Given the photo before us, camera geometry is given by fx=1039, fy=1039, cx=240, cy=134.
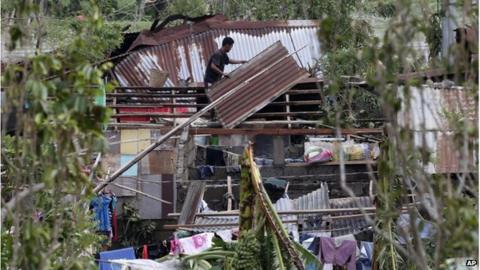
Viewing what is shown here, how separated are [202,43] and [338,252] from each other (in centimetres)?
776

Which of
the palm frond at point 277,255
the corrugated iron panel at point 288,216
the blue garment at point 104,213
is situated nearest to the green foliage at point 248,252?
the palm frond at point 277,255

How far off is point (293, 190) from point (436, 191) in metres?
10.6

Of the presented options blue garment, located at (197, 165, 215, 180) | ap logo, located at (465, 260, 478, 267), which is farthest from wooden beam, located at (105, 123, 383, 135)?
ap logo, located at (465, 260, 478, 267)

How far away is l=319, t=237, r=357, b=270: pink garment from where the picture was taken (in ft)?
44.2

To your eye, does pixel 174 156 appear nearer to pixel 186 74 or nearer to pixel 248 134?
pixel 248 134

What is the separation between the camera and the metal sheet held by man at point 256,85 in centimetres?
1331

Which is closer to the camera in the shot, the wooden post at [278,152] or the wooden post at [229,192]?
the wooden post at [229,192]

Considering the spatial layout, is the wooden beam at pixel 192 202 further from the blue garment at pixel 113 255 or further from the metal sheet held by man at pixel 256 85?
the metal sheet held by man at pixel 256 85

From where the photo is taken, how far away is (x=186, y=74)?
19.8 metres

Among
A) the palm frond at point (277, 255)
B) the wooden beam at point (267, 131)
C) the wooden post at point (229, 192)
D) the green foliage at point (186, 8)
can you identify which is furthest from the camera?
the green foliage at point (186, 8)

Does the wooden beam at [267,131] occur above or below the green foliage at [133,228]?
above

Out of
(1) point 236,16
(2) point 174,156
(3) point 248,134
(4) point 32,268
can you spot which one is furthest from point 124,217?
(4) point 32,268

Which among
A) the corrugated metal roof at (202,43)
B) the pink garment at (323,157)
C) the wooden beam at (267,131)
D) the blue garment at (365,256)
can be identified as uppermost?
the corrugated metal roof at (202,43)

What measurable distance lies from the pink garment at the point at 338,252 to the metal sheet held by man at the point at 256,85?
1953mm
